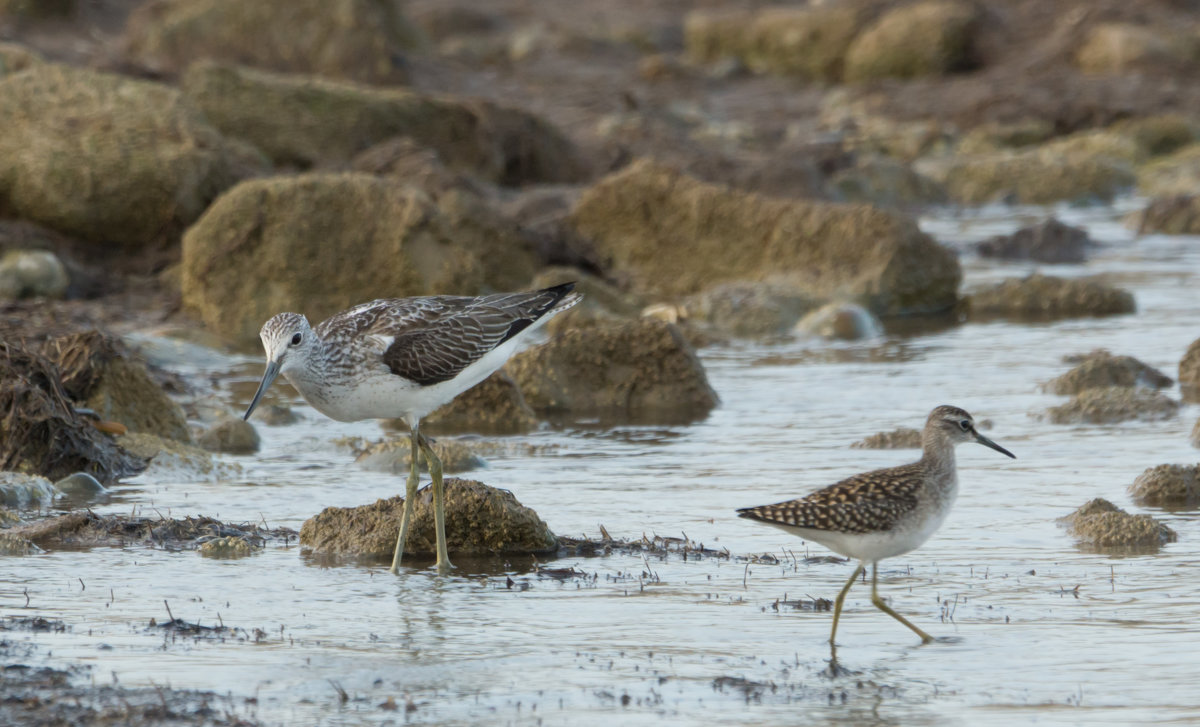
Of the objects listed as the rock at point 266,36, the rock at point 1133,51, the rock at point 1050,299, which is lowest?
the rock at point 1050,299

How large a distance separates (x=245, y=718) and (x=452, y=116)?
16.5 m

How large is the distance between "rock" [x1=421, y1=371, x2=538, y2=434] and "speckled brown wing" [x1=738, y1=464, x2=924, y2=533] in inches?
202

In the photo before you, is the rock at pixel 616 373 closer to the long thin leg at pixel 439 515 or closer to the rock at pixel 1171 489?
the rock at pixel 1171 489

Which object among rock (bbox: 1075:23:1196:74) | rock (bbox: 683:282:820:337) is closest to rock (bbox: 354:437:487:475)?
rock (bbox: 683:282:820:337)

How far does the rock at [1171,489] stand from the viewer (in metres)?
9.14

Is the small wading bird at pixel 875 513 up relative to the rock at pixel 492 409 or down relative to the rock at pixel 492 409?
down

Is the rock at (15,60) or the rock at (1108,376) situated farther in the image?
the rock at (15,60)

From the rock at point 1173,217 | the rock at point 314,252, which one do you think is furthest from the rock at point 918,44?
the rock at point 314,252

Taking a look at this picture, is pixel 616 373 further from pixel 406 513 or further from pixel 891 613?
pixel 891 613

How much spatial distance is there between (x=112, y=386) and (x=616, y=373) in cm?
366

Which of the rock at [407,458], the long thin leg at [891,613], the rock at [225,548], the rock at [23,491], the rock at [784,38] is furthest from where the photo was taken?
the rock at [784,38]

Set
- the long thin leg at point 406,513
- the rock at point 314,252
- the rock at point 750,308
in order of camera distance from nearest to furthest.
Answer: the long thin leg at point 406,513 → the rock at point 314,252 → the rock at point 750,308

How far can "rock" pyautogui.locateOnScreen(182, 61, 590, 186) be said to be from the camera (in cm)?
2038

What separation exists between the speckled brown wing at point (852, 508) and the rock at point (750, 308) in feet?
29.4
